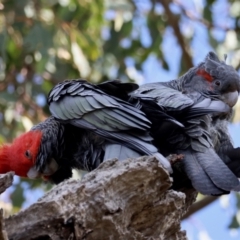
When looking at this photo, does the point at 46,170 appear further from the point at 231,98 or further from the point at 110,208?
the point at 110,208

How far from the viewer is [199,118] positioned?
3.76m

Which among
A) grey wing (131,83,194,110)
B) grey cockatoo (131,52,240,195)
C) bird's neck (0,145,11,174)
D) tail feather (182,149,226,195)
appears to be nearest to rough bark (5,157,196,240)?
tail feather (182,149,226,195)

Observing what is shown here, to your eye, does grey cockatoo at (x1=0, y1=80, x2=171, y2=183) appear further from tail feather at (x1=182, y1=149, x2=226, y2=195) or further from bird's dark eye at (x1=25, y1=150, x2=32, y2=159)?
tail feather at (x1=182, y1=149, x2=226, y2=195)

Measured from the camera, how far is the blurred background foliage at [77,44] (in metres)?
6.40

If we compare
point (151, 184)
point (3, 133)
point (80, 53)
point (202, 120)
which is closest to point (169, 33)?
point (80, 53)

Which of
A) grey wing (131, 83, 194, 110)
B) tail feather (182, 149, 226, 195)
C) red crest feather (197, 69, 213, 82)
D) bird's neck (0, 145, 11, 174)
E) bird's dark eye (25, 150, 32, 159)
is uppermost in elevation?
red crest feather (197, 69, 213, 82)

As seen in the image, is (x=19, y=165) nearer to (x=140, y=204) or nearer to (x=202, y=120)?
(x=202, y=120)

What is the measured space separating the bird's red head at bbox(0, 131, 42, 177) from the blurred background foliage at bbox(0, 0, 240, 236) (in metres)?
1.79

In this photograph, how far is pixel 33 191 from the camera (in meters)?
6.70

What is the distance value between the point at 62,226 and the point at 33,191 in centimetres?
412

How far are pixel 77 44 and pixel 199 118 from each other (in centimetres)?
313

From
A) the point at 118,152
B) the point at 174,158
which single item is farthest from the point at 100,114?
the point at 174,158

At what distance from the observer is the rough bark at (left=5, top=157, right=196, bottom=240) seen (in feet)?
8.54

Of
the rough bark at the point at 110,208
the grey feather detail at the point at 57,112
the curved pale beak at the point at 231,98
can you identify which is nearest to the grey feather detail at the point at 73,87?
the grey feather detail at the point at 57,112
